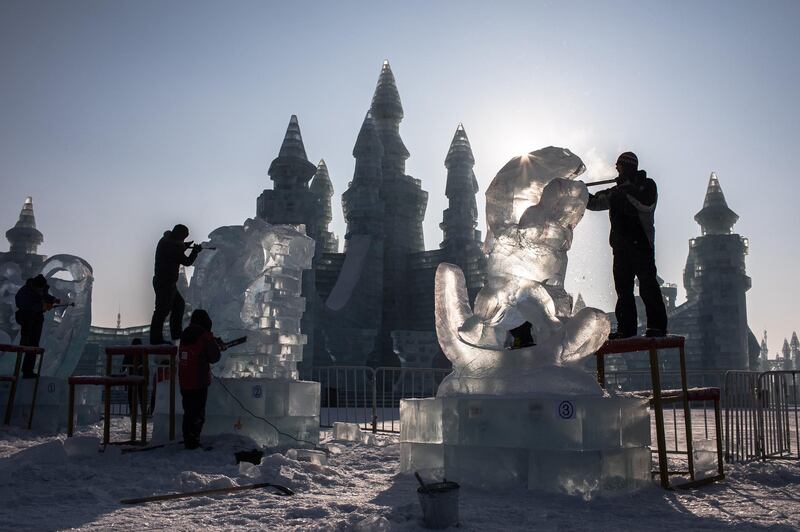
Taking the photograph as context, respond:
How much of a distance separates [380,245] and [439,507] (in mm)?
24666

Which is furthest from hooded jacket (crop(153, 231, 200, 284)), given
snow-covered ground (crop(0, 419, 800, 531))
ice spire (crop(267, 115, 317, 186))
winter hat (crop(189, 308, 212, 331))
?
ice spire (crop(267, 115, 317, 186))

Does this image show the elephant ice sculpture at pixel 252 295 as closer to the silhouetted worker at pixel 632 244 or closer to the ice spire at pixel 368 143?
the silhouetted worker at pixel 632 244

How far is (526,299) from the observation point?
597 centimetres

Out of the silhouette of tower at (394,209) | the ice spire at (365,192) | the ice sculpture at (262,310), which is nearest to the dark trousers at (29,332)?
the ice sculpture at (262,310)

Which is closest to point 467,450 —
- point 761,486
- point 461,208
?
point 761,486

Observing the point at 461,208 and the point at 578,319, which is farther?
the point at 461,208

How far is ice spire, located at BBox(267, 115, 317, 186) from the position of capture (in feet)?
78.5

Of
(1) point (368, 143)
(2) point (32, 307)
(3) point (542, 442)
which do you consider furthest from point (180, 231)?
(1) point (368, 143)

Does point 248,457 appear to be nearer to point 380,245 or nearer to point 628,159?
point 628,159

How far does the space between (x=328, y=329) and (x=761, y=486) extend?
19.7 meters

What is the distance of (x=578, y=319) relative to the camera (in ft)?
18.6

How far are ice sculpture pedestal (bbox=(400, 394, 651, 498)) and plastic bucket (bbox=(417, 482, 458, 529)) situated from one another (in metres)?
1.42

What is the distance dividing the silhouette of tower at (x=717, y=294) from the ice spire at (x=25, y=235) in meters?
28.8

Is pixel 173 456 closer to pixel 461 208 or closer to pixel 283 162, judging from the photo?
pixel 283 162
